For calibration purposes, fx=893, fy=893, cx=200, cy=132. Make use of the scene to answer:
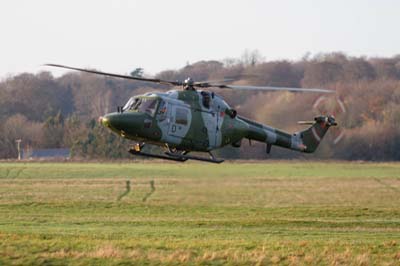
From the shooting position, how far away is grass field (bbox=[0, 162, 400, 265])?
73.4 ft

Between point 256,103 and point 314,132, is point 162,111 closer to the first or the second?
point 314,132

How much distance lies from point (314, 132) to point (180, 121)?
6231mm

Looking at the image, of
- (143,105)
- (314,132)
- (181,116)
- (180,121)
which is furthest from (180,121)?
(314,132)

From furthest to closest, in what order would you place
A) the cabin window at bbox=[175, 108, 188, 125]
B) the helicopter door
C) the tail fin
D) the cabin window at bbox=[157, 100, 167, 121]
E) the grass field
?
1. the tail fin
2. the cabin window at bbox=[175, 108, 188, 125]
3. the helicopter door
4. the cabin window at bbox=[157, 100, 167, 121]
5. the grass field

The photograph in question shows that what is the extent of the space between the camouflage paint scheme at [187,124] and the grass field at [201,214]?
8.88ft

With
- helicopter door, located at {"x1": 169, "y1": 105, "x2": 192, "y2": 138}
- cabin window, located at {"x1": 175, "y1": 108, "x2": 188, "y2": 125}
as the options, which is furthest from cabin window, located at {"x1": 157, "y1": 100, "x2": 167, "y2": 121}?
cabin window, located at {"x1": 175, "y1": 108, "x2": 188, "y2": 125}

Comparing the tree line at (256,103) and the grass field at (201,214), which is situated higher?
the tree line at (256,103)

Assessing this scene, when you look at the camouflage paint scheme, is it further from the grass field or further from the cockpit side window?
the grass field

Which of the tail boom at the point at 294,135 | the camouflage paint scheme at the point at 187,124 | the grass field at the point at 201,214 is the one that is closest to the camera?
the grass field at the point at 201,214

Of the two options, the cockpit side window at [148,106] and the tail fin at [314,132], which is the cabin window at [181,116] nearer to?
the cockpit side window at [148,106]

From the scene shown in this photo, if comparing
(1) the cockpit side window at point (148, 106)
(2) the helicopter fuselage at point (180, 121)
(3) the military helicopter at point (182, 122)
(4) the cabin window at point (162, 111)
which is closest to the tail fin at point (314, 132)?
(3) the military helicopter at point (182, 122)

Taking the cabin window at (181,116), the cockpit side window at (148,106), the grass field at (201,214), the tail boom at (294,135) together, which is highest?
the cockpit side window at (148,106)

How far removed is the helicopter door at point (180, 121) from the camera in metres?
25.9

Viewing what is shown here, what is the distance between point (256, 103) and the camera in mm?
34688
